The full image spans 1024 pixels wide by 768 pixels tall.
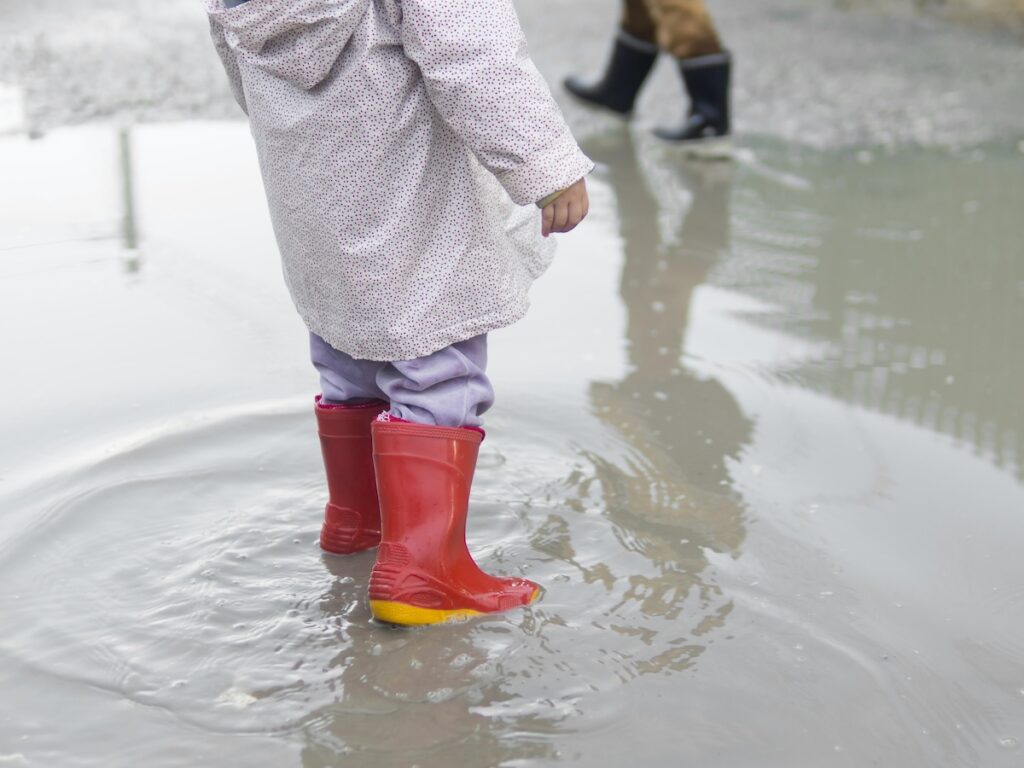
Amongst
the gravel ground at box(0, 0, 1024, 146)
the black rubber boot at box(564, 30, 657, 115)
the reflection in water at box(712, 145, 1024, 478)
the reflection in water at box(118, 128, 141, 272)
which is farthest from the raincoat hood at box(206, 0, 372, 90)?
the black rubber boot at box(564, 30, 657, 115)

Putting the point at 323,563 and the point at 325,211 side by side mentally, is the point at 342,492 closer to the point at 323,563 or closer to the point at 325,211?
the point at 323,563

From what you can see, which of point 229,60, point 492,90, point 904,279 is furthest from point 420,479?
point 904,279

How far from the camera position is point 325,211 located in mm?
1878

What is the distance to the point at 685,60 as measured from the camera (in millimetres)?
4543

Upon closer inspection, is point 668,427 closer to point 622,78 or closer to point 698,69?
point 698,69

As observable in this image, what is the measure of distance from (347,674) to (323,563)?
14.0 inches

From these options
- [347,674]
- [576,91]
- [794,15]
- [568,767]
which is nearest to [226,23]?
[347,674]

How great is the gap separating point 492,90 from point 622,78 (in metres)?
3.26

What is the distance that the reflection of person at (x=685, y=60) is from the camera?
448cm

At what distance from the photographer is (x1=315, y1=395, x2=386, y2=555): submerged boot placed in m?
2.13

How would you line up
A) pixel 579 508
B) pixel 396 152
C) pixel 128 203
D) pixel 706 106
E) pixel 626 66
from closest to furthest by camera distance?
1. pixel 396 152
2. pixel 579 508
3. pixel 128 203
4. pixel 706 106
5. pixel 626 66

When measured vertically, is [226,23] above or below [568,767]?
above

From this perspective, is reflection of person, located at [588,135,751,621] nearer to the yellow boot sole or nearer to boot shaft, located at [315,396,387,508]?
the yellow boot sole

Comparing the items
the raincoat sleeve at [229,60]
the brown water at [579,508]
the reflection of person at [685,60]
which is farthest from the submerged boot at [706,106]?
the raincoat sleeve at [229,60]
